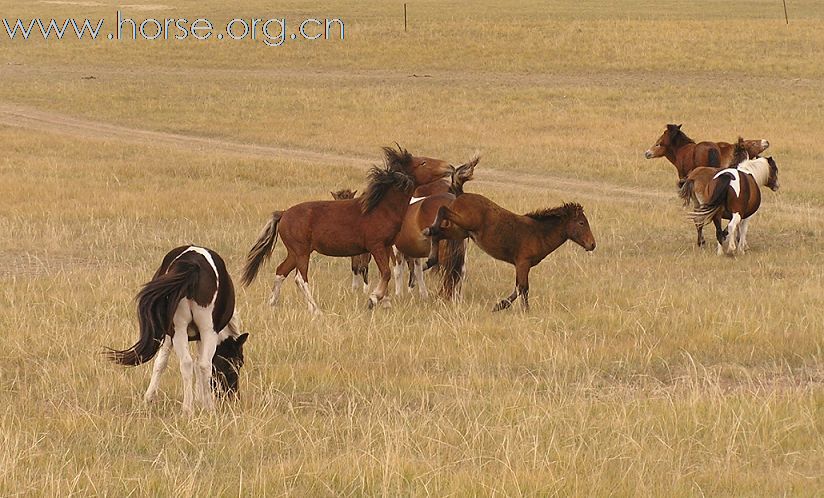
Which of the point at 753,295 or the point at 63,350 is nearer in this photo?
the point at 63,350

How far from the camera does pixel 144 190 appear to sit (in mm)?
21078

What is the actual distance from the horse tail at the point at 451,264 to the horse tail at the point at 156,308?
16.3 feet

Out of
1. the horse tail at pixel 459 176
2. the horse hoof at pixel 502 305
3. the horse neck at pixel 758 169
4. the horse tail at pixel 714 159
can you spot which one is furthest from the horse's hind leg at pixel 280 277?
the horse tail at pixel 714 159

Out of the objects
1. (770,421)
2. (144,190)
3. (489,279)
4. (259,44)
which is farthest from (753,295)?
(259,44)

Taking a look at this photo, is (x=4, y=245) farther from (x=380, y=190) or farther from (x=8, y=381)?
(x=8, y=381)

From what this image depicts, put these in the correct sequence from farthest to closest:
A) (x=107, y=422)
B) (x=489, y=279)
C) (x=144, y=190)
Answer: (x=144, y=190)
(x=489, y=279)
(x=107, y=422)

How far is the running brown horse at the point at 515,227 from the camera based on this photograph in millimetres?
11672

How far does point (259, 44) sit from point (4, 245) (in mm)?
38207

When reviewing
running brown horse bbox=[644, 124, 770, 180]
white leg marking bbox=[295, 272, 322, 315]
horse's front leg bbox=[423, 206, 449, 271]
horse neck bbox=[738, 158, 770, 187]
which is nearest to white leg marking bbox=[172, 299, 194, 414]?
white leg marking bbox=[295, 272, 322, 315]

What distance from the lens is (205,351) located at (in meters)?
7.50

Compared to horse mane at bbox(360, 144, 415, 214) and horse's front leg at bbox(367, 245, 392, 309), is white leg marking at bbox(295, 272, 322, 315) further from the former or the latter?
horse mane at bbox(360, 144, 415, 214)

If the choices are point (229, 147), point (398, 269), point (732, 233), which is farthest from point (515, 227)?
point (229, 147)

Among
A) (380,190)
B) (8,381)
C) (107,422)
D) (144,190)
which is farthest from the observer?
(144,190)

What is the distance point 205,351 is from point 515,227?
488 cm
